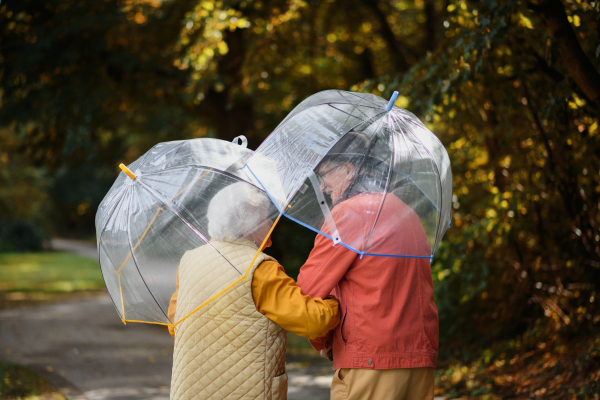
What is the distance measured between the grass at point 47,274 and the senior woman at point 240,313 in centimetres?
1507

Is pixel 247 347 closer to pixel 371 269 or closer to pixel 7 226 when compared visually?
pixel 371 269

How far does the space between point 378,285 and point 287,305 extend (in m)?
0.41

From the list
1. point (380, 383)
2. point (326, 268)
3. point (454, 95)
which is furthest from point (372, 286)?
point (454, 95)

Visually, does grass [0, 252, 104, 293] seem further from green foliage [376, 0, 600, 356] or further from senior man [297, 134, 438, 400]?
senior man [297, 134, 438, 400]

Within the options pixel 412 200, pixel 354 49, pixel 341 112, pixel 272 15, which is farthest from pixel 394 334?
pixel 354 49

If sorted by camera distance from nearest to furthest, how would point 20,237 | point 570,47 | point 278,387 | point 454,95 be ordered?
point 278,387 < point 570,47 < point 454,95 < point 20,237

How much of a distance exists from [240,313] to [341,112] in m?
1.04

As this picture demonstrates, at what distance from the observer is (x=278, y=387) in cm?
247

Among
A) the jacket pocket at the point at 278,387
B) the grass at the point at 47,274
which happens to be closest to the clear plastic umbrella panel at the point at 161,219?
the jacket pocket at the point at 278,387

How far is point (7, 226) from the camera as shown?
3450 centimetres

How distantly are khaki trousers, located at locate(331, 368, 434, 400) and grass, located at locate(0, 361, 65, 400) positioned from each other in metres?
4.07

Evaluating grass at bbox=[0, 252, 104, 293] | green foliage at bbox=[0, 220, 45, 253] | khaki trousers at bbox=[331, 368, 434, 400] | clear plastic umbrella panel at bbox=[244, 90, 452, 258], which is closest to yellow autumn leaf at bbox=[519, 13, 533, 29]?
clear plastic umbrella panel at bbox=[244, 90, 452, 258]

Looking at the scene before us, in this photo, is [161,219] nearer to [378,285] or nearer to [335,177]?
[335,177]

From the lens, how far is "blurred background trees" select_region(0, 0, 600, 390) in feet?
14.8
